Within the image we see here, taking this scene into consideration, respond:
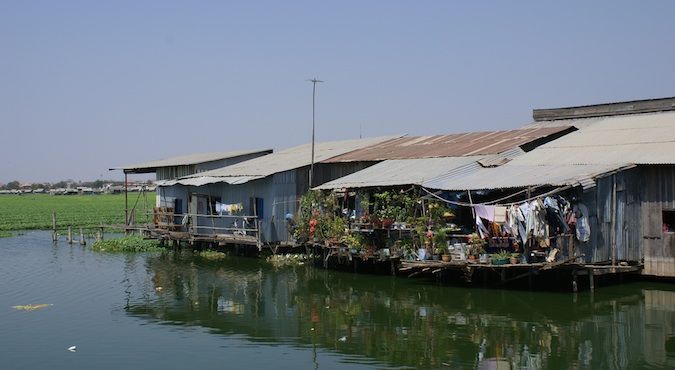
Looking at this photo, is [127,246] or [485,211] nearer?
[485,211]

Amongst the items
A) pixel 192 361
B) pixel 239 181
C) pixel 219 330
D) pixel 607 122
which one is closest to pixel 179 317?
pixel 219 330

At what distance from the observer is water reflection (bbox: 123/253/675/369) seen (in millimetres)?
14422

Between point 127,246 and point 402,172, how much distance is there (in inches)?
593

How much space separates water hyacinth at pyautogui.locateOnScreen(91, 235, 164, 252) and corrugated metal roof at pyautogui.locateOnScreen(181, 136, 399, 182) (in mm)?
3933

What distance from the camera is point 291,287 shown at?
23031 mm

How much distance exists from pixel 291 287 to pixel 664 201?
10.8m

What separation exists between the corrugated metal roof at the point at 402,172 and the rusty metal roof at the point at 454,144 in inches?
25.7

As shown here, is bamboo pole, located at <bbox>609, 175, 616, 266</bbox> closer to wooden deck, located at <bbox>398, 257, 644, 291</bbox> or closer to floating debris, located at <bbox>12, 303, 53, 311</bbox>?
wooden deck, located at <bbox>398, 257, 644, 291</bbox>

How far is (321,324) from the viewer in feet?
57.8

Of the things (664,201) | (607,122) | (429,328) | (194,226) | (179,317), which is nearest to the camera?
(429,328)

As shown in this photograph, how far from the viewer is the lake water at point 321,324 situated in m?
14.3

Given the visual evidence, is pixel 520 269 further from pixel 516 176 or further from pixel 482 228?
pixel 516 176

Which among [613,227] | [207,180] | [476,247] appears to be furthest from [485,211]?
[207,180]

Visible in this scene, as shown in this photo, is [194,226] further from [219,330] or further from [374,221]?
[219,330]
